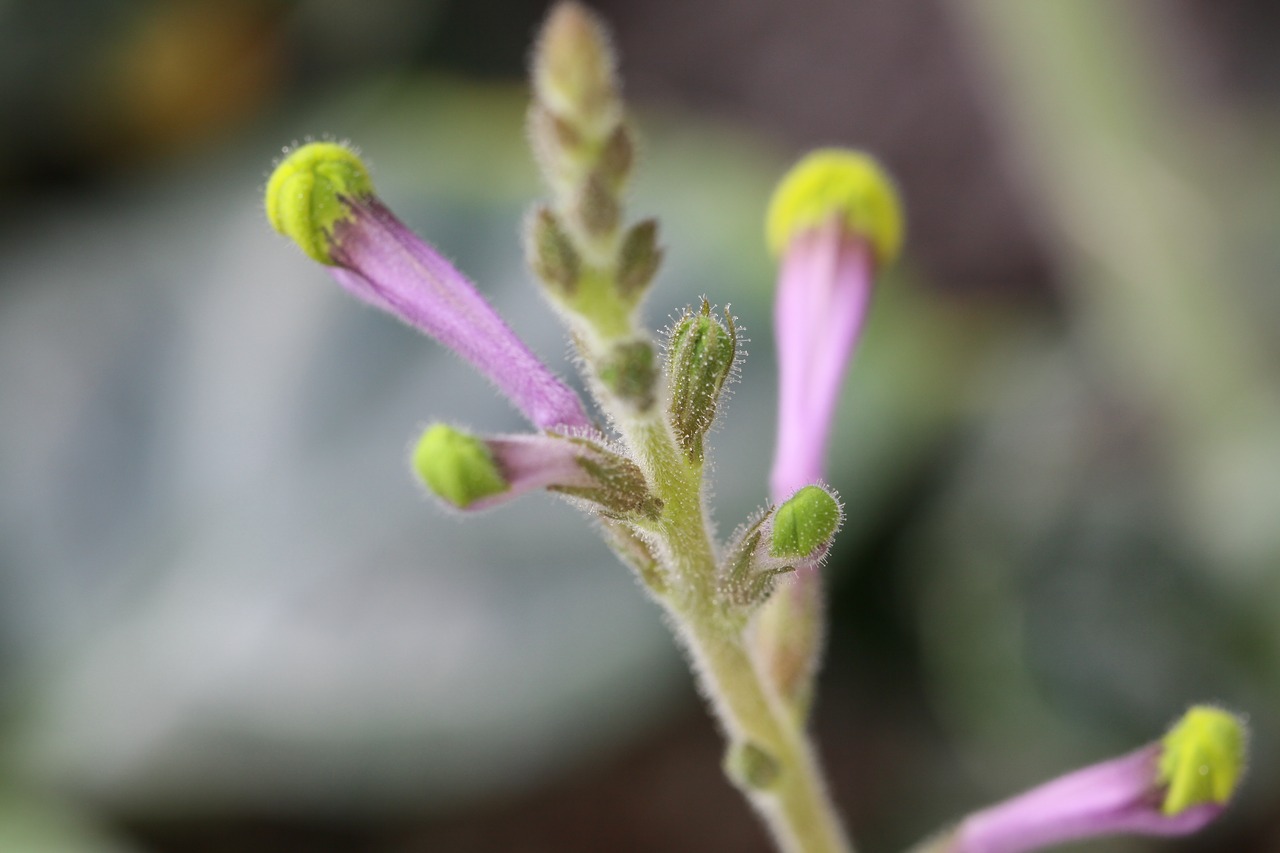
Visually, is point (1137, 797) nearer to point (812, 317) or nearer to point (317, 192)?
point (812, 317)

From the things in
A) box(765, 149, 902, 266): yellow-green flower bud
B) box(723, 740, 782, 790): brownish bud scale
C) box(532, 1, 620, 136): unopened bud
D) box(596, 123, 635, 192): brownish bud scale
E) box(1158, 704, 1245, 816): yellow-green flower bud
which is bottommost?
box(1158, 704, 1245, 816): yellow-green flower bud

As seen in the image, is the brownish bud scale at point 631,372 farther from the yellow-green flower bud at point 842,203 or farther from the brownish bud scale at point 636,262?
the yellow-green flower bud at point 842,203

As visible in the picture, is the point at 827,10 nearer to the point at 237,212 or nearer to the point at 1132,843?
the point at 237,212

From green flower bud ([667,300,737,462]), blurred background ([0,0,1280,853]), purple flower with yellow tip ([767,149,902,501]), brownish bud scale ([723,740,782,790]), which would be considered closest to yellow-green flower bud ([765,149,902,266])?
purple flower with yellow tip ([767,149,902,501])

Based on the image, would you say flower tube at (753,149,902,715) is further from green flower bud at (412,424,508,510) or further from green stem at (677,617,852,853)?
green flower bud at (412,424,508,510)

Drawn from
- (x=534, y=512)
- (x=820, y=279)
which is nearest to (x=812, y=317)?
(x=820, y=279)

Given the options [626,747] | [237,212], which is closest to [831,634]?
[626,747]

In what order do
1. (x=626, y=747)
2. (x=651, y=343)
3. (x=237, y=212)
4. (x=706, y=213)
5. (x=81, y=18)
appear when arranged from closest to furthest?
1. (x=651, y=343)
2. (x=706, y=213)
3. (x=626, y=747)
4. (x=237, y=212)
5. (x=81, y=18)
